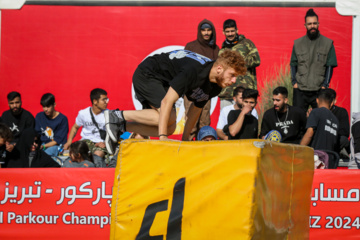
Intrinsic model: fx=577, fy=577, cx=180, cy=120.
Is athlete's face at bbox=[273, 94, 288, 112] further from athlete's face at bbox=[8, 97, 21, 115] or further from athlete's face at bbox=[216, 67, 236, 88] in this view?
athlete's face at bbox=[8, 97, 21, 115]

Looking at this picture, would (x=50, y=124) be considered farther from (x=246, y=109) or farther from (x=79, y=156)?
(x=246, y=109)

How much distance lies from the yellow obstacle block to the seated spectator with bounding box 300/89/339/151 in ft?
10.2

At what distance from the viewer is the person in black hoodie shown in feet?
27.4

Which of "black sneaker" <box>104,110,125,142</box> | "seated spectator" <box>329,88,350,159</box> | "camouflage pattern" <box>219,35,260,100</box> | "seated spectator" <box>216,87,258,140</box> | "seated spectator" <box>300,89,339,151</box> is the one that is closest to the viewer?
"black sneaker" <box>104,110,125,142</box>

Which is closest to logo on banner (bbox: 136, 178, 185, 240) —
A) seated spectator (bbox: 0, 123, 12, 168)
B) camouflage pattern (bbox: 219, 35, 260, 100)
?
seated spectator (bbox: 0, 123, 12, 168)

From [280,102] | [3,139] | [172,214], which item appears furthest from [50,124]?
[172,214]

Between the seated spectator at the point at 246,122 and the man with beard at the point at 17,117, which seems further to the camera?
the man with beard at the point at 17,117

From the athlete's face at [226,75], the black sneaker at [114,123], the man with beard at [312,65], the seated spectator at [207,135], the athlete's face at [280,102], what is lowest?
the seated spectator at [207,135]

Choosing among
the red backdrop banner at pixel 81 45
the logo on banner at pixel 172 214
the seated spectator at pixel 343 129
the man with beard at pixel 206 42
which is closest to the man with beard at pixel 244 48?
the man with beard at pixel 206 42

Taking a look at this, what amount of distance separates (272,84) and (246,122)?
183cm

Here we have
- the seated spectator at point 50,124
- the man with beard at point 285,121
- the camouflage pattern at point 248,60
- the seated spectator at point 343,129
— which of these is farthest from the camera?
the seated spectator at point 50,124

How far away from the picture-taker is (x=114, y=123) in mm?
6559

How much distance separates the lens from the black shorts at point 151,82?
6.21 meters

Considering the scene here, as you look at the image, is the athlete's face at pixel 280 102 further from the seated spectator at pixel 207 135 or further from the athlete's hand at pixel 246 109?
the seated spectator at pixel 207 135
